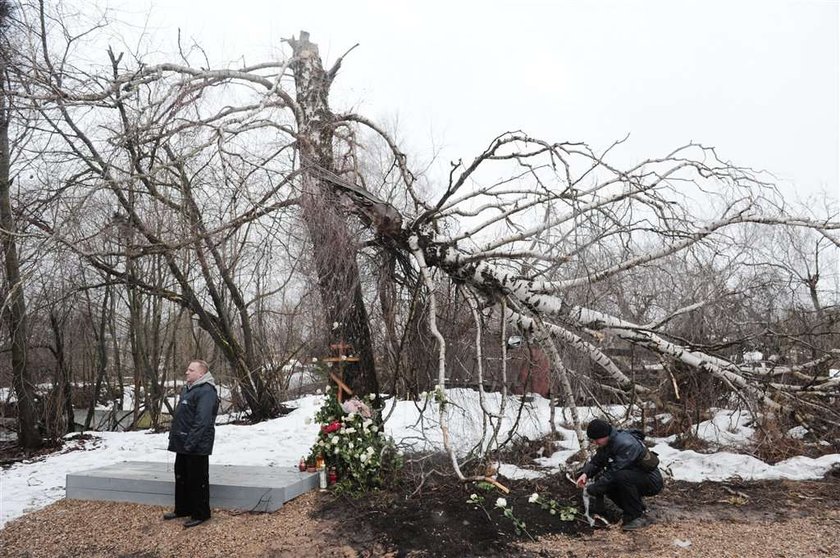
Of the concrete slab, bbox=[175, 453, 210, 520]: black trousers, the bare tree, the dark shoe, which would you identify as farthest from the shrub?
the bare tree

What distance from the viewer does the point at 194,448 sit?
4973 mm

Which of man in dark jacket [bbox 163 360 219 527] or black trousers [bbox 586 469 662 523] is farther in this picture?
man in dark jacket [bbox 163 360 219 527]

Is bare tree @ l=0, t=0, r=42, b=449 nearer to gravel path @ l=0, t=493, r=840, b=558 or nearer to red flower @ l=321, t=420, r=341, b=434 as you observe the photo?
gravel path @ l=0, t=493, r=840, b=558

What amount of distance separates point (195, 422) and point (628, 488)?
3.54m

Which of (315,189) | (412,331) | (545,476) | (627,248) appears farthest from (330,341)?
(627,248)

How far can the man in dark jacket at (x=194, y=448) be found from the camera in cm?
500

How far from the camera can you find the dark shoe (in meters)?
4.63

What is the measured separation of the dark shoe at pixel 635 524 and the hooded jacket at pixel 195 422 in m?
3.37

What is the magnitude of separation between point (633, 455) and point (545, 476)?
150cm

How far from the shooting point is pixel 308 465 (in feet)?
19.6

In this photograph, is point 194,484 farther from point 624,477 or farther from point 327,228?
point 624,477

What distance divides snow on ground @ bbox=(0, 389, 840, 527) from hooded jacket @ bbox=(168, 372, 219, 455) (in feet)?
3.36

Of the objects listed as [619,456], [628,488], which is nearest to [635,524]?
[628,488]

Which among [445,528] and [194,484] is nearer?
[445,528]
